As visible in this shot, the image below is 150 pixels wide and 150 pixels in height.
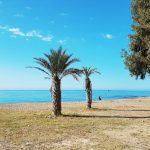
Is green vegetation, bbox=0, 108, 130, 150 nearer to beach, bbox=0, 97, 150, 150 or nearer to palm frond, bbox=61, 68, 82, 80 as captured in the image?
beach, bbox=0, 97, 150, 150

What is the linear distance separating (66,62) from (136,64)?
6.22m

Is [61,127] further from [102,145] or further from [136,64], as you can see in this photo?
[136,64]

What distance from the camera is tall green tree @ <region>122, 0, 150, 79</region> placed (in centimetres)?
2814

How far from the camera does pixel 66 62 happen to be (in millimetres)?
29219

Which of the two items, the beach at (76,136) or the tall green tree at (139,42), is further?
the tall green tree at (139,42)

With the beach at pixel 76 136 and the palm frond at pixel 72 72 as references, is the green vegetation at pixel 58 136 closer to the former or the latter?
the beach at pixel 76 136

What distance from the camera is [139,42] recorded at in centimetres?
3003

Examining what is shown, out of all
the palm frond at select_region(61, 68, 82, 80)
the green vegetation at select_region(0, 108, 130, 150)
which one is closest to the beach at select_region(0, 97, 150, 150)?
the green vegetation at select_region(0, 108, 130, 150)

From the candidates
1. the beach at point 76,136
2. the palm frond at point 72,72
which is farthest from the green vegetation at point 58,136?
the palm frond at point 72,72

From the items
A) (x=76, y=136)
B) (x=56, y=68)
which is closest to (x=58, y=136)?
(x=76, y=136)

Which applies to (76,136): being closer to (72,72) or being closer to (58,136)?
(58,136)

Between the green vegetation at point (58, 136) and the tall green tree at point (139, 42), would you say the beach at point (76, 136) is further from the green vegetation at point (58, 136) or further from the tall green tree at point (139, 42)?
the tall green tree at point (139, 42)

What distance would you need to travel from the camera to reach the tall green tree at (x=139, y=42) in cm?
2814

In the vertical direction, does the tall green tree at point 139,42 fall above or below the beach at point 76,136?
above
